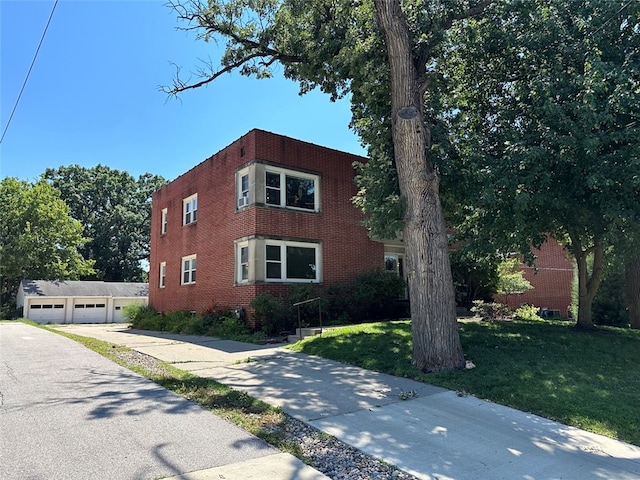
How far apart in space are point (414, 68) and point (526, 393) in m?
6.62

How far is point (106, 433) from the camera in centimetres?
488

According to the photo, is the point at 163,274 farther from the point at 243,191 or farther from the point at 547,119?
the point at 547,119

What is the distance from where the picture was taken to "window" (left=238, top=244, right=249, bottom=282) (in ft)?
49.0

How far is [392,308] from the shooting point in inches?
650

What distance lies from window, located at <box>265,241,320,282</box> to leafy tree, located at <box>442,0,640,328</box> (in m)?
6.19

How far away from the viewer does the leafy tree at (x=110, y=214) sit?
52.8 m

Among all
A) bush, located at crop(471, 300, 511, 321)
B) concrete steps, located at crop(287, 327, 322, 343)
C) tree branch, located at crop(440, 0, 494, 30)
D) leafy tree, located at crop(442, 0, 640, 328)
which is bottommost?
concrete steps, located at crop(287, 327, 322, 343)

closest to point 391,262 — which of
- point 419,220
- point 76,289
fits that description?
point 419,220

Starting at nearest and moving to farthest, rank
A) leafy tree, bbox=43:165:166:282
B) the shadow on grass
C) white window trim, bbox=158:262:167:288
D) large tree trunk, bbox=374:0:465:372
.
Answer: the shadow on grass < large tree trunk, bbox=374:0:465:372 < white window trim, bbox=158:262:167:288 < leafy tree, bbox=43:165:166:282

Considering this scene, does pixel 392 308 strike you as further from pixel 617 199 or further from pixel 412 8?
pixel 412 8

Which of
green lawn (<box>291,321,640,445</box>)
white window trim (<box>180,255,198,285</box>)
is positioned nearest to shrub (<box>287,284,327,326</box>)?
green lawn (<box>291,321,640,445</box>)

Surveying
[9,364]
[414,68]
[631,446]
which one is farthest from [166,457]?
[414,68]

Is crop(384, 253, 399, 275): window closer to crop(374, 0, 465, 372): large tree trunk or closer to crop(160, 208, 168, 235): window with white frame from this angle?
crop(374, 0, 465, 372): large tree trunk

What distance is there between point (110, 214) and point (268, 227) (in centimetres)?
4570
